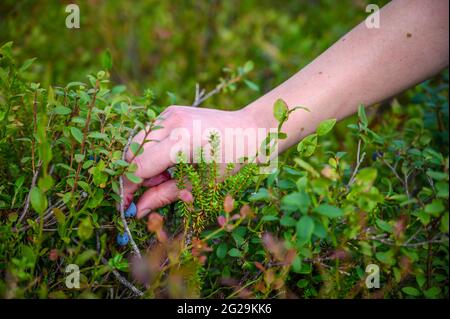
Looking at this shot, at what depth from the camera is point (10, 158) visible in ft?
4.60

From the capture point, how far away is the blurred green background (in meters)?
2.55

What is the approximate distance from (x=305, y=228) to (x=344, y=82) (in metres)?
0.59

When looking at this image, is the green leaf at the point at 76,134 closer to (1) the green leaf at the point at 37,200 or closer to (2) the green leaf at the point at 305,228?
(1) the green leaf at the point at 37,200

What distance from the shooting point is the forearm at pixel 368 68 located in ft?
4.11

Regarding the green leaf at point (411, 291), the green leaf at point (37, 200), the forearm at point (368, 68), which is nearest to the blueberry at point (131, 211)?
the green leaf at point (37, 200)

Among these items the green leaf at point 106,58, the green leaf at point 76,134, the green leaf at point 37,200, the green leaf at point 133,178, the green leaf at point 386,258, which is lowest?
the green leaf at point 386,258

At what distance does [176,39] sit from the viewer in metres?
3.07

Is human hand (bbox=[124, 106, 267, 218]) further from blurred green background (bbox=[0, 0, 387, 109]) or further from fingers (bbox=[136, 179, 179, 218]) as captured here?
blurred green background (bbox=[0, 0, 387, 109])

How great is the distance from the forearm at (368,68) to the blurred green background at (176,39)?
1.04m

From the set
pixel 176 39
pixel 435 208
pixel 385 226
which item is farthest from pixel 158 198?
pixel 176 39

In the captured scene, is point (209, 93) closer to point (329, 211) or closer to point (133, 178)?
point (133, 178)
